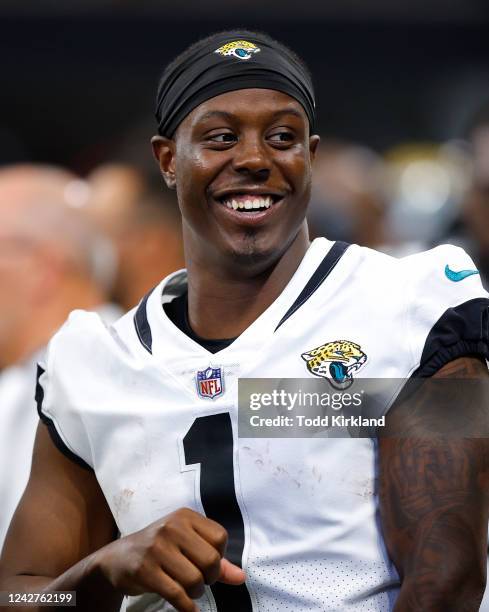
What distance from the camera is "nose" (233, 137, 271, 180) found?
2799mm

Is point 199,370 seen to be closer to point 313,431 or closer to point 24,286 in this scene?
point 313,431

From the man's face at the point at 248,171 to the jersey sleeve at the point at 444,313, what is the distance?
12.2 inches

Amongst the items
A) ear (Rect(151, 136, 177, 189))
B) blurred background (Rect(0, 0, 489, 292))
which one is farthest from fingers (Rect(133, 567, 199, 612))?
blurred background (Rect(0, 0, 489, 292))

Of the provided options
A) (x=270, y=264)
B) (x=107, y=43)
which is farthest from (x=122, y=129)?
(x=270, y=264)

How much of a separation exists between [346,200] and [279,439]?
4.10 m

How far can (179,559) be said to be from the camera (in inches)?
94.0

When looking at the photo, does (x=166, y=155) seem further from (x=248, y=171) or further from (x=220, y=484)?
(x=220, y=484)

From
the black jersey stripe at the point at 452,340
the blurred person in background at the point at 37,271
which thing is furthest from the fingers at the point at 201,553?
the blurred person in background at the point at 37,271

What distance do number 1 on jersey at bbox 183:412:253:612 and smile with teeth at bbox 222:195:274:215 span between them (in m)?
0.46

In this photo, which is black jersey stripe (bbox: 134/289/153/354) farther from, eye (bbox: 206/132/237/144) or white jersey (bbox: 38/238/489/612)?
eye (bbox: 206/132/237/144)

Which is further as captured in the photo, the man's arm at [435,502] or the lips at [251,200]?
the lips at [251,200]

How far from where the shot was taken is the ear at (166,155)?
3043mm

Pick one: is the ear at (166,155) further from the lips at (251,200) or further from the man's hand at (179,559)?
the man's hand at (179,559)

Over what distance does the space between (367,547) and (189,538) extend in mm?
441
